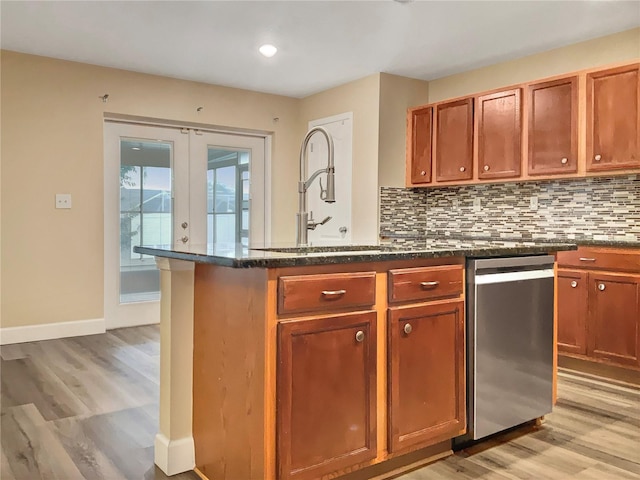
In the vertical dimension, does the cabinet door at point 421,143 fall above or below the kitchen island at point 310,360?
above

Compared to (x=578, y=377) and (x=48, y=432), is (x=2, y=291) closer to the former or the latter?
(x=48, y=432)

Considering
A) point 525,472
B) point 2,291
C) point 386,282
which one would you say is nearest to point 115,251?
point 2,291

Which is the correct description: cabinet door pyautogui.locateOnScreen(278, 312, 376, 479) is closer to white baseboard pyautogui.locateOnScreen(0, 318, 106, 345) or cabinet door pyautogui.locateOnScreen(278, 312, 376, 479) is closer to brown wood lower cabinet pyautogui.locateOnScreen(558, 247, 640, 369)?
brown wood lower cabinet pyautogui.locateOnScreen(558, 247, 640, 369)

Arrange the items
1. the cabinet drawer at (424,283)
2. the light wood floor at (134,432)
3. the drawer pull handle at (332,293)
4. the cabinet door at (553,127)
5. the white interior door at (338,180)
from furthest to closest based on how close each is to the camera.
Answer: the white interior door at (338,180) → the cabinet door at (553,127) → the light wood floor at (134,432) → the cabinet drawer at (424,283) → the drawer pull handle at (332,293)

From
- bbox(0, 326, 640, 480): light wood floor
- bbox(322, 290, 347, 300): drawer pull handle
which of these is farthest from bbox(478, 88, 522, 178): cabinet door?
bbox(322, 290, 347, 300): drawer pull handle

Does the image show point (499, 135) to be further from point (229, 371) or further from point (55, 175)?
point (55, 175)

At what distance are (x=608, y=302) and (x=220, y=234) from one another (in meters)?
3.65

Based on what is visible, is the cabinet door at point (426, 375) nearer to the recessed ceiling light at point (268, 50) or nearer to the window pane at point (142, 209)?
the recessed ceiling light at point (268, 50)

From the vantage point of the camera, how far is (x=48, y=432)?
98.7 inches

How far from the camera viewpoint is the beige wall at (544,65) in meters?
3.85

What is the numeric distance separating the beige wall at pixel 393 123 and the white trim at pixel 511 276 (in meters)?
2.61

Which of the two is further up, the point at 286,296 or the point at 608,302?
the point at 286,296

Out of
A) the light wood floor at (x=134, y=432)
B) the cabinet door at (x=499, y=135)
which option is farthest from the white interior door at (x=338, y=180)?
the light wood floor at (x=134, y=432)

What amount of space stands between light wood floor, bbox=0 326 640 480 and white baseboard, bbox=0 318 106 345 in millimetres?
718
